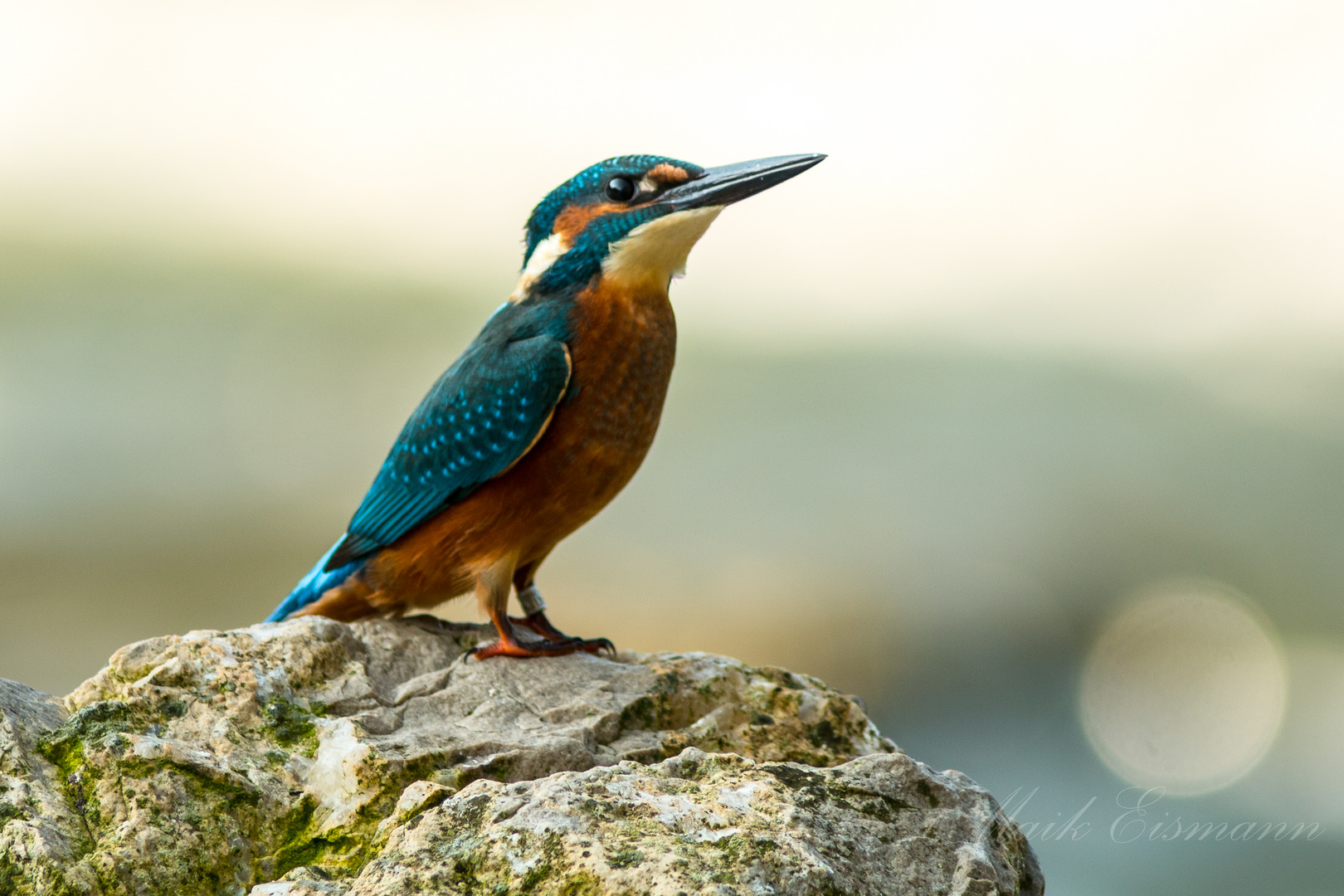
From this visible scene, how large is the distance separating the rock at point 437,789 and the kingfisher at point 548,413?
0.61 meters

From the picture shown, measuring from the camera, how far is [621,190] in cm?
394

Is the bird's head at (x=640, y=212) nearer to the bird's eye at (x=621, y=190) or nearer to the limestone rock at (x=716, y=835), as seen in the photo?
the bird's eye at (x=621, y=190)

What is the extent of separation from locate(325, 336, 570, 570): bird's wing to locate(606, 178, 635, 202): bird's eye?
536 millimetres

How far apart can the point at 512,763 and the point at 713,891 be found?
37.9 inches

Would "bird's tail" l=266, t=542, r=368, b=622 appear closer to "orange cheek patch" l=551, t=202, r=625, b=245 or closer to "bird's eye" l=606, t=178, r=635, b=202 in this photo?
"orange cheek patch" l=551, t=202, r=625, b=245

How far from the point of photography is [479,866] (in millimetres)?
2104

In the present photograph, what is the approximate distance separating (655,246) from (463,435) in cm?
88

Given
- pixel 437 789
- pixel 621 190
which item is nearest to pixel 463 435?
pixel 621 190

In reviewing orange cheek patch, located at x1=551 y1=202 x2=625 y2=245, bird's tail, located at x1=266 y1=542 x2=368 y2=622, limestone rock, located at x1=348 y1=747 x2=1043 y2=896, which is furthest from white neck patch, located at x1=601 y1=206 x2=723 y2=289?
limestone rock, located at x1=348 y1=747 x2=1043 y2=896

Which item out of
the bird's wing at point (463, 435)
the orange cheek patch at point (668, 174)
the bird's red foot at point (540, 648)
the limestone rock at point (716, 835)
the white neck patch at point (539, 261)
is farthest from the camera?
the white neck patch at point (539, 261)

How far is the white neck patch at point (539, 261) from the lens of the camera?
4070 millimetres

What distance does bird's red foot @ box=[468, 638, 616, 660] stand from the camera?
361 centimetres

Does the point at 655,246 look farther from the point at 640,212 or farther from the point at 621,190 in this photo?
the point at 621,190

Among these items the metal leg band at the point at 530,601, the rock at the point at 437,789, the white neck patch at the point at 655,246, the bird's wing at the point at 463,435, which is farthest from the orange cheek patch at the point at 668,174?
A: the rock at the point at 437,789
